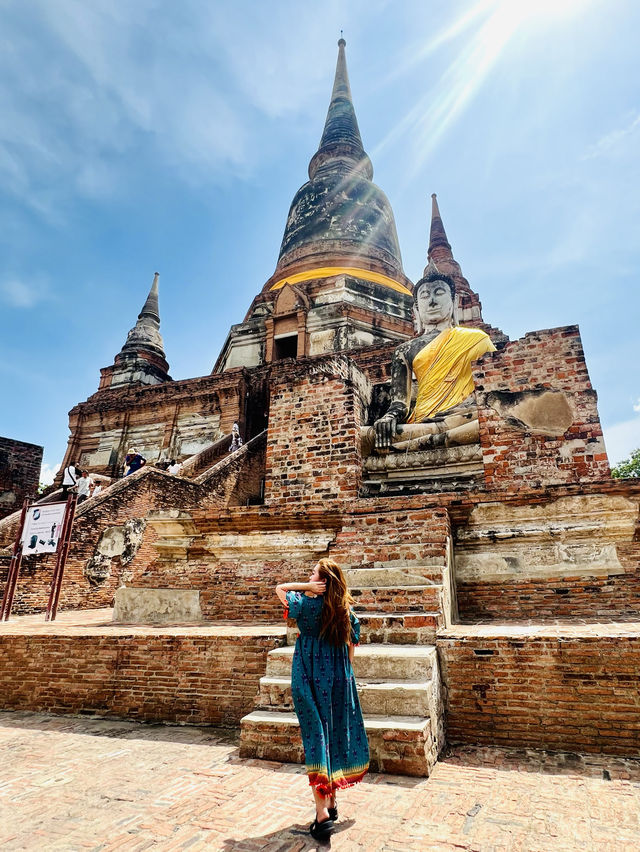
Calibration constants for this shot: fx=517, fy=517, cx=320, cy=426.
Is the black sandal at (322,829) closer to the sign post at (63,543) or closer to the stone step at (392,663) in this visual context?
the stone step at (392,663)

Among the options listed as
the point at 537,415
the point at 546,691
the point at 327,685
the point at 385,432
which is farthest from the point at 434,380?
the point at 327,685

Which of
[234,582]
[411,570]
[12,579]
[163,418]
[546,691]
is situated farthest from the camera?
[163,418]

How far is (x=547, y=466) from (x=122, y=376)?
18896 mm

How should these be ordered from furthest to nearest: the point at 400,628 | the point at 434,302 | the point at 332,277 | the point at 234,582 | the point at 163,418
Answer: the point at 332,277 < the point at 163,418 < the point at 434,302 < the point at 234,582 < the point at 400,628

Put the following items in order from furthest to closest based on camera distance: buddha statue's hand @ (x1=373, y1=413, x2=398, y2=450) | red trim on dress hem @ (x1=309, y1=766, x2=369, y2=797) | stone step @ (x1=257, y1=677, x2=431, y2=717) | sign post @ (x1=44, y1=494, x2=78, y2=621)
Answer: sign post @ (x1=44, y1=494, x2=78, y2=621), buddha statue's hand @ (x1=373, y1=413, x2=398, y2=450), stone step @ (x1=257, y1=677, x2=431, y2=717), red trim on dress hem @ (x1=309, y1=766, x2=369, y2=797)

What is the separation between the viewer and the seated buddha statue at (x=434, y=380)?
5455 millimetres

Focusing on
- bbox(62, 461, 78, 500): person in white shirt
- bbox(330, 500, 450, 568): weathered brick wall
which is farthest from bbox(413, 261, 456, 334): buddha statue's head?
bbox(62, 461, 78, 500): person in white shirt

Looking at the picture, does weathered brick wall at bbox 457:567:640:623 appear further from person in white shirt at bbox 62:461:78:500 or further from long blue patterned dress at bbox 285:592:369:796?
person in white shirt at bbox 62:461:78:500

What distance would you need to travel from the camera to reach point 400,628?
2994 mm

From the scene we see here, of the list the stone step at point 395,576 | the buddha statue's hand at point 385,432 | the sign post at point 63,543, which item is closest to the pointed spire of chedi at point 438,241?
the buddha statue's hand at point 385,432

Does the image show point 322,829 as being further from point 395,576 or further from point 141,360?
point 141,360

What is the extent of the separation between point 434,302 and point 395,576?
4751 mm

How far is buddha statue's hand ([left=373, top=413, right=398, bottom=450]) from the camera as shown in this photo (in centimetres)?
558

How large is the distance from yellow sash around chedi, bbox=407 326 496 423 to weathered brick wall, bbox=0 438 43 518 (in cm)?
1102
